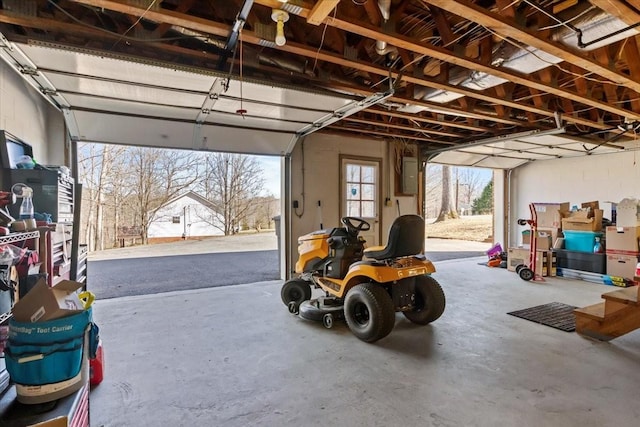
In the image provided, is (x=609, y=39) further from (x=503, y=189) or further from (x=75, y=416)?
(x=503, y=189)

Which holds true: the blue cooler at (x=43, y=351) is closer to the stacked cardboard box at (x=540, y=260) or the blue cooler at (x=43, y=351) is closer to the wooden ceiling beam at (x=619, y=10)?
the wooden ceiling beam at (x=619, y=10)

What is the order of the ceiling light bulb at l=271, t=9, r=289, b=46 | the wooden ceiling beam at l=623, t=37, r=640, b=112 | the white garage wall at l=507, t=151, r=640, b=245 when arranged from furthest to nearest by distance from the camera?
the white garage wall at l=507, t=151, r=640, b=245 → the wooden ceiling beam at l=623, t=37, r=640, b=112 → the ceiling light bulb at l=271, t=9, r=289, b=46

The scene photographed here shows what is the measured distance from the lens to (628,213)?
17.7 ft

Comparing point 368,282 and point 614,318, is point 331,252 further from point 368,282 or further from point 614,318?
point 614,318

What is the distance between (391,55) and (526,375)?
2937mm

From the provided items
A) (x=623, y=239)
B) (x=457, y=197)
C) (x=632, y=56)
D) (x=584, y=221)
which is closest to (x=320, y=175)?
(x=632, y=56)

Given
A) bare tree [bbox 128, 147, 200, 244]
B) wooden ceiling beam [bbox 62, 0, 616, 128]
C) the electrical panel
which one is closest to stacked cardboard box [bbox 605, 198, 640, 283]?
wooden ceiling beam [bbox 62, 0, 616, 128]

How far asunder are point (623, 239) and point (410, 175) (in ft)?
12.0

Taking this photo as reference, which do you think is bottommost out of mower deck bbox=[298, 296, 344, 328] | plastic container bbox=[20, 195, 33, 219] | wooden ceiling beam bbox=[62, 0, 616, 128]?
mower deck bbox=[298, 296, 344, 328]

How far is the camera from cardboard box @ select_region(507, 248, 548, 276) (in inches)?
238

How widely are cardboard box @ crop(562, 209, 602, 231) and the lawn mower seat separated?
4.67m

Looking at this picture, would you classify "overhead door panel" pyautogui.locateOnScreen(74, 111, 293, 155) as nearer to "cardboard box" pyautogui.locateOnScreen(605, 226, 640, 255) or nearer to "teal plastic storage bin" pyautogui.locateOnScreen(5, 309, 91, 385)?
"teal plastic storage bin" pyautogui.locateOnScreen(5, 309, 91, 385)

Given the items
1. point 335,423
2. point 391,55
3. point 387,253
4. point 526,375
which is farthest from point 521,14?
point 335,423

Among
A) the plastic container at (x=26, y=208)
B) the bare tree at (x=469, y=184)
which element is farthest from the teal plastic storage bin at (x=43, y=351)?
the bare tree at (x=469, y=184)
